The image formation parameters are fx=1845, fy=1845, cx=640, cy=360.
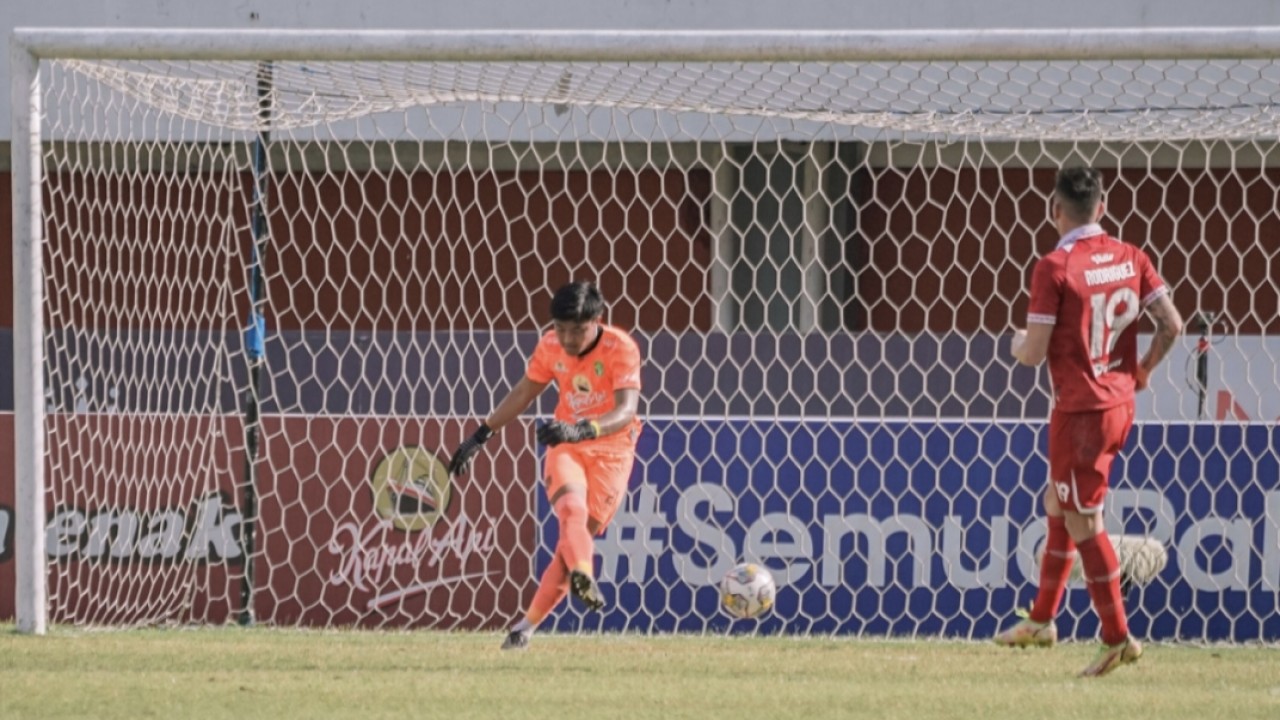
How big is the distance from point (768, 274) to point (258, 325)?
6194 mm

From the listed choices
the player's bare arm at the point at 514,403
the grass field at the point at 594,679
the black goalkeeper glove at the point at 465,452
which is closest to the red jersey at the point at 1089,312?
the grass field at the point at 594,679

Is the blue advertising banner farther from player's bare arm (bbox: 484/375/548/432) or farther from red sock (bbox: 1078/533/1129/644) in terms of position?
red sock (bbox: 1078/533/1129/644)

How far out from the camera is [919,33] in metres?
6.64

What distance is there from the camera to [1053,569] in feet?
20.0

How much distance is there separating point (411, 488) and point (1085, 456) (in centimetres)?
375

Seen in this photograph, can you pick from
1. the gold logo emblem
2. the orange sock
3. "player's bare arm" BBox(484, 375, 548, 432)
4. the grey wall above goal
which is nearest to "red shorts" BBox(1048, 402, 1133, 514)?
the orange sock

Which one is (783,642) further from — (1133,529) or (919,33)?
(919,33)

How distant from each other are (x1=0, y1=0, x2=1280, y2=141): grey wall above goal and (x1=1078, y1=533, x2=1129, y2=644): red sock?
9018mm

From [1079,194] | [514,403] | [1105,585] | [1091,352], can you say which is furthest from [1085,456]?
[514,403]

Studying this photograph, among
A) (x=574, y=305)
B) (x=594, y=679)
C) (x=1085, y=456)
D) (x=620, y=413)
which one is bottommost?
(x=594, y=679)

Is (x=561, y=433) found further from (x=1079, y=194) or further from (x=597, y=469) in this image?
(x=1079, y=194)

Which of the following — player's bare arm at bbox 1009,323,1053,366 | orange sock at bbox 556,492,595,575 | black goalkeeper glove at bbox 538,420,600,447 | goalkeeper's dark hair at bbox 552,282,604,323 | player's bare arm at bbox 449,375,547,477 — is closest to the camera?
player's bare arm at bbox 1009,323,1053,366

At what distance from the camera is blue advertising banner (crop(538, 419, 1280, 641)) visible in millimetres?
7910

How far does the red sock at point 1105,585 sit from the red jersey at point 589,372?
185 centimetres
